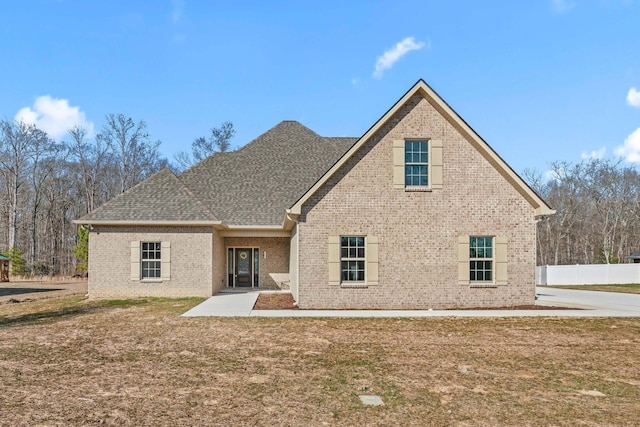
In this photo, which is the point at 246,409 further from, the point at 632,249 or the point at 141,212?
the point at 632,249

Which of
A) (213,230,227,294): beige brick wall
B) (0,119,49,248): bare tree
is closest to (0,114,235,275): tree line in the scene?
(0,119,49,248): bare tree

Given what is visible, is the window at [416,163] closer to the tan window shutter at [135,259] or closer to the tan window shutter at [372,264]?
the tan window shutter at [372,264]

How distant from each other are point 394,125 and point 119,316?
33.3 ft

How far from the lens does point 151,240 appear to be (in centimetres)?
1869

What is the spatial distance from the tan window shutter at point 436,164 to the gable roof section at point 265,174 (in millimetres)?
6293

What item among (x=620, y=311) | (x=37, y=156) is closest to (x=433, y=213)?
(x=620, y=311)

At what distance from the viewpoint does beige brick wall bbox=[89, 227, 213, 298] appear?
18.6 m

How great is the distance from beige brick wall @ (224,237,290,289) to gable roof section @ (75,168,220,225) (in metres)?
3.54

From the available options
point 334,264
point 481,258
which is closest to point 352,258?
point 334,264

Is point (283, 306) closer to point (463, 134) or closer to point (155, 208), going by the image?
point (155, 208)

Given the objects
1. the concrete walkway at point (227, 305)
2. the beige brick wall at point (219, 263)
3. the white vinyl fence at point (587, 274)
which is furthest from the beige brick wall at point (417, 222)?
the white vinyl fence at point (587, 274)

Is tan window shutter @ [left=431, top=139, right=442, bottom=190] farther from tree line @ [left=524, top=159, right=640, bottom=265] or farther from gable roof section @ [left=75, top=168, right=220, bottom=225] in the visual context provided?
tree line @ [left=524, top=159, right=640, bottom=265]

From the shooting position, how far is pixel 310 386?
22.0ft

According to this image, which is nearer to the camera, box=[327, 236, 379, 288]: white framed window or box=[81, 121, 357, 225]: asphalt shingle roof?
box=[327, 236, 379, 288]: white framed window
